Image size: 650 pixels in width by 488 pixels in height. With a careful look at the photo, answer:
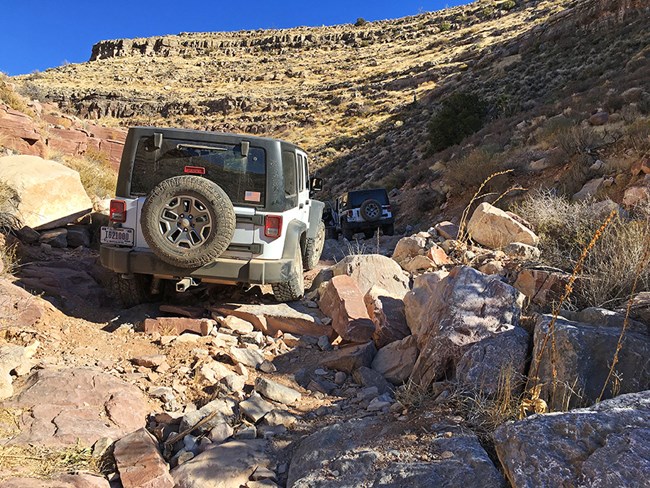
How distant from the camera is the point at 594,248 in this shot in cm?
524

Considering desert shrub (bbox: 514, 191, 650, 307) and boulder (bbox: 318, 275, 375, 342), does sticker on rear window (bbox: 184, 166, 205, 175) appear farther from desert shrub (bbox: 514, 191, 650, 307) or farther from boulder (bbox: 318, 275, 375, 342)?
desert shrub (bbox: 514, 191, 650, 307)

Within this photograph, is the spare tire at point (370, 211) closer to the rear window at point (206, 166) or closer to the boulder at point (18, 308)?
the rear window at point (206, 166)

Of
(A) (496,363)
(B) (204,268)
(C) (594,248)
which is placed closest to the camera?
(A) (496,363)

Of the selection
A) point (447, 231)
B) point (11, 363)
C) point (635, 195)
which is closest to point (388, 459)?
point (11, 363)

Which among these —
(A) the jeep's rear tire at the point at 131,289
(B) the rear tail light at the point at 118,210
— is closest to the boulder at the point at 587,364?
(B) the rear tail light at the point at 118,210

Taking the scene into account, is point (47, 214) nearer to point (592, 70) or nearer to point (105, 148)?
point (105, 148)

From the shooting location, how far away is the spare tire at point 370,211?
1392 cm

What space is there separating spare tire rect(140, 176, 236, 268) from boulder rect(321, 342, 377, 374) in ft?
5.12

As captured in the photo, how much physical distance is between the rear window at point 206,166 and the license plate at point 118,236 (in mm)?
443

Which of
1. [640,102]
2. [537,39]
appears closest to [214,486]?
[640,102]

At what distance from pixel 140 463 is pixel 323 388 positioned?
1732 mm

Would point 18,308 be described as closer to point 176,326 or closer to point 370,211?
point 176,326

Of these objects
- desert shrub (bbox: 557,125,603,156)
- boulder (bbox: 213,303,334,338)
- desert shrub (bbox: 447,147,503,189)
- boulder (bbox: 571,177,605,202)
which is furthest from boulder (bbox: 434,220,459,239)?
desert shrub (bbox: 447,147,503,189)

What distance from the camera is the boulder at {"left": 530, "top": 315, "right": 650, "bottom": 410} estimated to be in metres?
2.94
